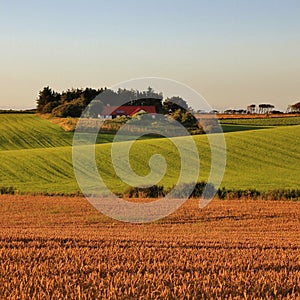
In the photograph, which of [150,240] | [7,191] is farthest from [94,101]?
[150,240]

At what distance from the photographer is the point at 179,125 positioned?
58.3 meters

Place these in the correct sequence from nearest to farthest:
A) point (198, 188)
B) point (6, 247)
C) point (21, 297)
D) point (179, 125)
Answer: point (21, 297) → point (6, 247) → point (198, 188) → point (179, 125)

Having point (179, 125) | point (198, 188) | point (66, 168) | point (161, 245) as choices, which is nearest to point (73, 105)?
point (179, 125)

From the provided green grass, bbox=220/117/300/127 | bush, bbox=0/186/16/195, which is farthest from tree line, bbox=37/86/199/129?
green grass, bbox=220/117/300/127

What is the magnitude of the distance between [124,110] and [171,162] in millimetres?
21876

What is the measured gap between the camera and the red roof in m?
58.7

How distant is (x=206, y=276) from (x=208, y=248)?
468 cm

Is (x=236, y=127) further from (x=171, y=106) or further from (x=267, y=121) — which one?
(x=171, y=106)

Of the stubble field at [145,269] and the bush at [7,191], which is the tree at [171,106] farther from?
the stubble field at [145,269]

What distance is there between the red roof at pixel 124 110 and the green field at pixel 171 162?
3.55 m

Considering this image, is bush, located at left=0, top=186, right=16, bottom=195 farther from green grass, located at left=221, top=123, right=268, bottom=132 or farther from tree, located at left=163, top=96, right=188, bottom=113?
green grass, located at left=221, top=123, right=268, bottom=132

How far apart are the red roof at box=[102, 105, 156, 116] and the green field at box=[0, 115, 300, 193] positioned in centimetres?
355

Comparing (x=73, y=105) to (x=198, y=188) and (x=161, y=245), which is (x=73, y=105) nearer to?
(x=198, y=188)

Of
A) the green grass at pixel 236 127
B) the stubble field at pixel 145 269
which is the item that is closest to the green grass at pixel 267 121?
the green grass at pixel 236 127
